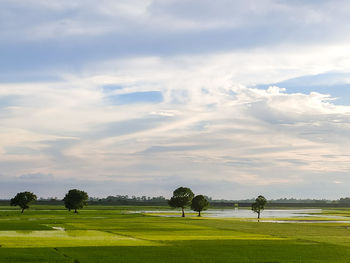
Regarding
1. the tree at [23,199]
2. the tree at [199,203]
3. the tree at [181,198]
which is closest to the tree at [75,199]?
the tree at [23,199]

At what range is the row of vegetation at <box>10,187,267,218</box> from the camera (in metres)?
145

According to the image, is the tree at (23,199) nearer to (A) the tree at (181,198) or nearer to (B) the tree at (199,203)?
(A) the tree at (181,198)

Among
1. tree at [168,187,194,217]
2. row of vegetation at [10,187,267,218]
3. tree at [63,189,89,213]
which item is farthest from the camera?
tree at [63,189,89,213]

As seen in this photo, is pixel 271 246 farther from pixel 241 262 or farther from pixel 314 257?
pixel 241 262

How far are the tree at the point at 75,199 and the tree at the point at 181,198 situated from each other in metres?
35.4

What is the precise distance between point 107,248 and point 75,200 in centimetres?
12714

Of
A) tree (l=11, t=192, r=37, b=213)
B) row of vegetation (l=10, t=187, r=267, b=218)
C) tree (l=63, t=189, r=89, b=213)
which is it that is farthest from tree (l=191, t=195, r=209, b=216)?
tree (l=11, t=192, r=37, b=213)

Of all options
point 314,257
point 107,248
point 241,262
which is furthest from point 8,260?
point 314,257

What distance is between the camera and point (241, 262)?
39219 millimetres

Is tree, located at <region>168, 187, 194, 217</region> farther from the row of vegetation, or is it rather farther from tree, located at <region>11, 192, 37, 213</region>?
tree, located at <region>11, 192, 37, 213</region>

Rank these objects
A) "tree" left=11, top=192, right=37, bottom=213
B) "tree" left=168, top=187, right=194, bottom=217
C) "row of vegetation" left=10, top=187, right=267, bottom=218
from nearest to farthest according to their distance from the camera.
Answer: "row of vegetation" left=10, top=187, right=267, bottom=218 < "tree" left=168, top=187, right=194, bottom=217 < "tree" left=11, top=192, right=37, bottom=213

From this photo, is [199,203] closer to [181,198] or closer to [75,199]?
[181,198]

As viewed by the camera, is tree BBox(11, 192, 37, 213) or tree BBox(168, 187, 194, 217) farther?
tree BBox(11, 192, 37, 213)

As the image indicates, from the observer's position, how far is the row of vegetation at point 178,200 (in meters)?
145
